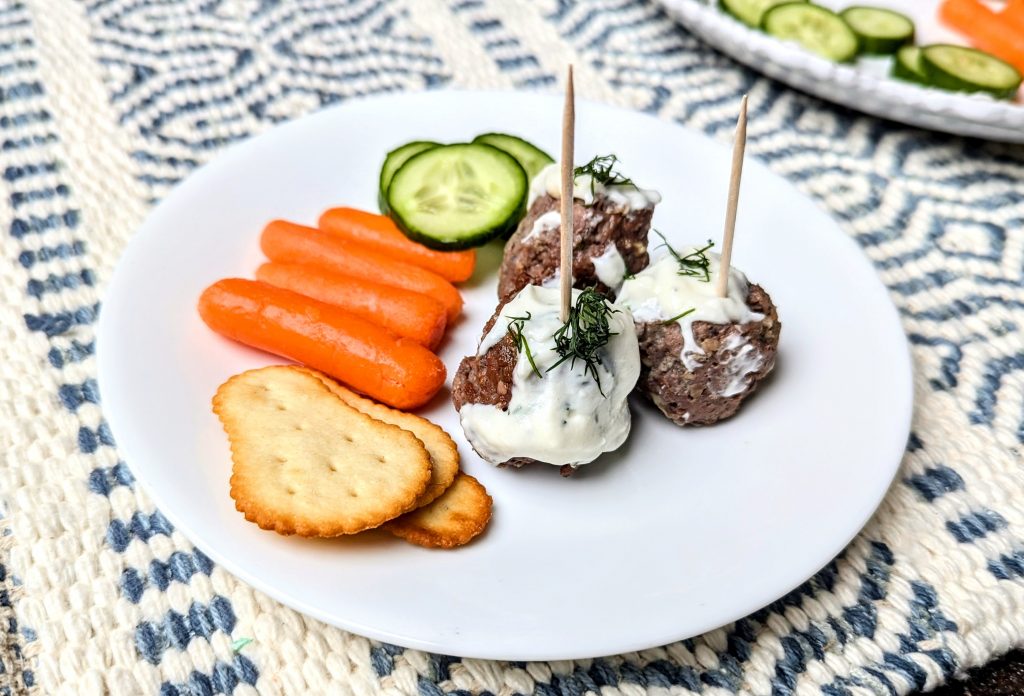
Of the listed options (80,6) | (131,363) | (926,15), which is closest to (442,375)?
(131,363)

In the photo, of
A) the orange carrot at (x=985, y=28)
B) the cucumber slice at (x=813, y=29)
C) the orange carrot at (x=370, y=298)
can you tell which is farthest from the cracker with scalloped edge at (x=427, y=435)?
the orange carrot at (x=985, y=28)

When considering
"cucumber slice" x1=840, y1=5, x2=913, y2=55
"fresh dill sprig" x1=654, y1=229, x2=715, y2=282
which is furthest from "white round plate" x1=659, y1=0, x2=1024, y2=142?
"fresh dill sprig" x1=654, y1=229, x2=715, y2=282

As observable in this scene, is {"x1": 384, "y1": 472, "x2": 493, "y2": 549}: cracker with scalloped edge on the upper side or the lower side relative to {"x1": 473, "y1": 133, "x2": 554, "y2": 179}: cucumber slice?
lower

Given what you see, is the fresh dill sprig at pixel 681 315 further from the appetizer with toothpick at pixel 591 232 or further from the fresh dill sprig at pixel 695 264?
the appetizer with toothpick at pixel 591 232

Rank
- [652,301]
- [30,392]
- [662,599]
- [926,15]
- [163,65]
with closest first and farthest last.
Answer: [662,599] → [652,301] → [30,392] → [163,65] → [926,15]

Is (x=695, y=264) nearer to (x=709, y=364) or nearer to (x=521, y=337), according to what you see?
(x=709, y=364)

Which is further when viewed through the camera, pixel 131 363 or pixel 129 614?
pixel 131 363

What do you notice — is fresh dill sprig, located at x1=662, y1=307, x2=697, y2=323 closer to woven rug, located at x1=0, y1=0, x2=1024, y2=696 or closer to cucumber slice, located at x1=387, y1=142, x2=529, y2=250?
woven rug, located at x1=0, y1=0, x2=1024, y2=696

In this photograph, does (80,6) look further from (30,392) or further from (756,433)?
(756,433)
